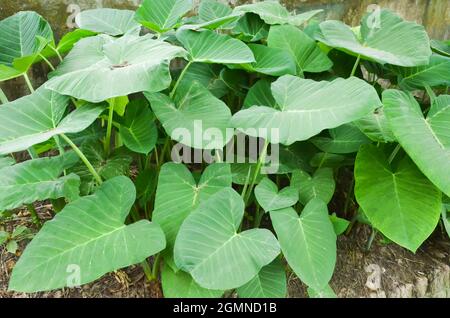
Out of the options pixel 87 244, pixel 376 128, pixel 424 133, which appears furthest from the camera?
pixel 376 128

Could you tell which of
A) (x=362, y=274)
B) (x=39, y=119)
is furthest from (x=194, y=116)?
(x=362, y=274)

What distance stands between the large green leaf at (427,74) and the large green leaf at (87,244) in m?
1.15

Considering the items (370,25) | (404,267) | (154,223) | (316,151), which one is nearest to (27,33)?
(154,223)

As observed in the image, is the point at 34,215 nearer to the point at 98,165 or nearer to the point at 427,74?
the point at 98,165

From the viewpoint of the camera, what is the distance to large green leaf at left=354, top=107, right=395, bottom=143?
132 centimetres

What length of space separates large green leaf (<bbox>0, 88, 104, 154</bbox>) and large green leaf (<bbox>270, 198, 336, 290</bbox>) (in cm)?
63

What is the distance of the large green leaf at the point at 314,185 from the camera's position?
1.39m

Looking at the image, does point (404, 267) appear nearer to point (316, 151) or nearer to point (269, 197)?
point (316, 151)

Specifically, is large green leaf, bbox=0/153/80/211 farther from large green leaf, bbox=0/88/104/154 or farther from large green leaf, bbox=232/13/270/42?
large green leaf, bbox=232/13/270/42

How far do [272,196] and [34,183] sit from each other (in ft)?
2.38

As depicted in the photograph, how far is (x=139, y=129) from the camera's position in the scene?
54.6 inches

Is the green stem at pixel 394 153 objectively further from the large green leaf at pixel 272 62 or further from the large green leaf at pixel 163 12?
the large green leaf at pixel 163 12

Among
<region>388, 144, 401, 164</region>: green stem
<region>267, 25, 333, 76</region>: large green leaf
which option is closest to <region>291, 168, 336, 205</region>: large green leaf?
<region>388, 144, 401, 164</region>: green stem

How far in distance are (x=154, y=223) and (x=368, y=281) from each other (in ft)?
3.00
